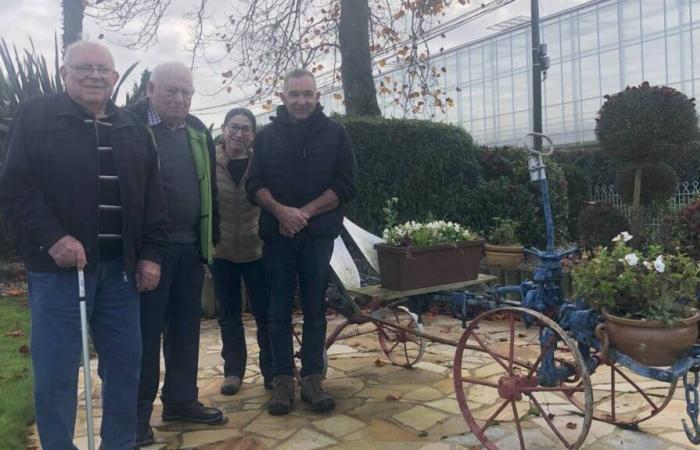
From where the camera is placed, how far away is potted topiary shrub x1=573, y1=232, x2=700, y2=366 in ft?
8.80

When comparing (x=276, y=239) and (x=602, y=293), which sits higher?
(x=276, y=239)

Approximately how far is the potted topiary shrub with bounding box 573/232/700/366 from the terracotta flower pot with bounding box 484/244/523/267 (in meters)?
3.61

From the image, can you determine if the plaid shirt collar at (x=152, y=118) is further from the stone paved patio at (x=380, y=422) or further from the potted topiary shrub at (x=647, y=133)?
the potted topiary shrub at (x=647, y=133)

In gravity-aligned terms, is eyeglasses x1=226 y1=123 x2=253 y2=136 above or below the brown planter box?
above

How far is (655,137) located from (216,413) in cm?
734

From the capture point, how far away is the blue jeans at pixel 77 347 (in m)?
2.58

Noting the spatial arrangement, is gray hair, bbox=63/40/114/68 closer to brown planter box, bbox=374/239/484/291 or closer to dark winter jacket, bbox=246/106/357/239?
dark winter jacket, bbox=246/106/357/239

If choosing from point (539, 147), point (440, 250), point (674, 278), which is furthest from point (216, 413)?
point (539, 147)

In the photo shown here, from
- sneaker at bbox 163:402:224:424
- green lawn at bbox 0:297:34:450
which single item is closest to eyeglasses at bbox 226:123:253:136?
sneaker at bbox 163:402:224:424

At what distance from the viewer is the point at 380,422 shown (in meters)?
3.62

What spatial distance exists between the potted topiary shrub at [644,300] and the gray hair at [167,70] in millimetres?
2213

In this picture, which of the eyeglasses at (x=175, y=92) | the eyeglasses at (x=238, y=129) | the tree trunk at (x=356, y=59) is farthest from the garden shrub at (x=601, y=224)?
the eyeglasses at (x=175, y=92)

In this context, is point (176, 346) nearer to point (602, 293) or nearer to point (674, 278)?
point (602, 293)

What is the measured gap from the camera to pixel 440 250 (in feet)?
13.5
